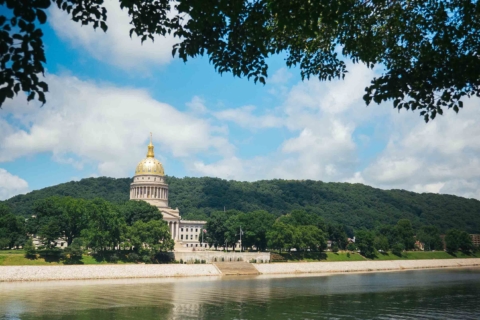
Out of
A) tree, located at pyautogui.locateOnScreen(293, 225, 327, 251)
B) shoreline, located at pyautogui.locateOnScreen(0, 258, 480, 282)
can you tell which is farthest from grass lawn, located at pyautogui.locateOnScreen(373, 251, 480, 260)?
tree, located at pyautogui.locateOnScreen(293, 225, 327, 251)

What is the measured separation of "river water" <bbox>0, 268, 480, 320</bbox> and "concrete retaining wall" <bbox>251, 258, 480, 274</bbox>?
2337 cm

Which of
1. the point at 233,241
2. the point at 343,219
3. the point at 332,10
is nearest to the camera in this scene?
the point at 332,10

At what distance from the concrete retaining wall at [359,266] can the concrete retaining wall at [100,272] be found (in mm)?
9891

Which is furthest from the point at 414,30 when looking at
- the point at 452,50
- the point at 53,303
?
the point at 53,303

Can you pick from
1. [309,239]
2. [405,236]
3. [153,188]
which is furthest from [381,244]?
[153,188]

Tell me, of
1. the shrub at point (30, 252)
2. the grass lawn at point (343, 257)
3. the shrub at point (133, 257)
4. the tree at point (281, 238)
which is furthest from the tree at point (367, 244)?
the shrub at point (30, 252)

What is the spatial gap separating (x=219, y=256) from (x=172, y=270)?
44.8 feet

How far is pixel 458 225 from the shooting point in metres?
177

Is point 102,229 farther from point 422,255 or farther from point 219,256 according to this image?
point 422,255

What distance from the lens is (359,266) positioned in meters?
84.7

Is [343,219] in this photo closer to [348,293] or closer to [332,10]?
[348,293]

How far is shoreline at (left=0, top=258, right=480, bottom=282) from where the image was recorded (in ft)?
179

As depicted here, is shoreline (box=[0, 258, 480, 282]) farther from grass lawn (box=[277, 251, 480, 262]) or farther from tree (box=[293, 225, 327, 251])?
tree (box=[293, 225, 327, 251])

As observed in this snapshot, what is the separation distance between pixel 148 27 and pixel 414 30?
25.6ft
